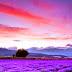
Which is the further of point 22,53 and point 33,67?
point 22,53

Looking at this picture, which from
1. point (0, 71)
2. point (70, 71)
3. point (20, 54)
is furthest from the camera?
point (20, 54)

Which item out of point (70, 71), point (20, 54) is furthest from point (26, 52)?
point (70, 71)

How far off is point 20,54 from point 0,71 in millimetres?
36821

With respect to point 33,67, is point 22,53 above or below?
above

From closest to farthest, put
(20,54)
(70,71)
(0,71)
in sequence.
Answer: (0,71) → (70,71) → (20,54)

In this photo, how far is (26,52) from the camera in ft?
168

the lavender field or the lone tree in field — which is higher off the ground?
the lone tree in field

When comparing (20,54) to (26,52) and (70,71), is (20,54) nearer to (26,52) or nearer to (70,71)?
(26,52)

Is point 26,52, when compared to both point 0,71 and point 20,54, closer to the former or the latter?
point 20,54

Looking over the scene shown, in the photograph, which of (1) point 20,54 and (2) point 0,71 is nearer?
(2) point 0,71

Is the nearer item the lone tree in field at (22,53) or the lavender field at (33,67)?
the lavender field at (33,67)

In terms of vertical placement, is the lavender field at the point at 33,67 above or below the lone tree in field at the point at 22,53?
below

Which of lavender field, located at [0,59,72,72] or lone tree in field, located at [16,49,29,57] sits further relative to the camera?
lone tree in field, located at [16,49,29,57]

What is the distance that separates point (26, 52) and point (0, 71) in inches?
1475
